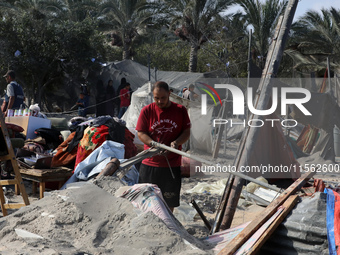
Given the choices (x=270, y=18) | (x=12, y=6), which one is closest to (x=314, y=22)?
(x=270, y=18)

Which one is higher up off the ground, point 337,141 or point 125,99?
point 125,99

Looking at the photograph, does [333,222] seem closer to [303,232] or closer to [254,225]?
[303,232]

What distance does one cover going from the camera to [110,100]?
17.5 m

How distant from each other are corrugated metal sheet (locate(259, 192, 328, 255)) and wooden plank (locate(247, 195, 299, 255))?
4 cm

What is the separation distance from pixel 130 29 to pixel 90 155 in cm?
2305

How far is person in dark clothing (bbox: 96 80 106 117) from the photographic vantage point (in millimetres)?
17930

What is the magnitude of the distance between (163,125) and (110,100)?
1281 centimetres

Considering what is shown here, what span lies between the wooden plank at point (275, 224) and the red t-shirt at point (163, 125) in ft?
5.68

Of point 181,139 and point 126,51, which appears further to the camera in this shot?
point 126,51

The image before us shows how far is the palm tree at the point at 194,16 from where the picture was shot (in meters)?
24.3

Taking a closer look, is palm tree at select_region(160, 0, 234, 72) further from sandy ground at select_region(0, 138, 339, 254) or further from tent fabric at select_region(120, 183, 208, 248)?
sandy ground at select_region(0, 138, 339, 254)

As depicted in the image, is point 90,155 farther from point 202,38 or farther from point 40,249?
point 202,38

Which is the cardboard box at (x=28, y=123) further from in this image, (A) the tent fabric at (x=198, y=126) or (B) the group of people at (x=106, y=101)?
(B) the group of people at (x=106, y=101)

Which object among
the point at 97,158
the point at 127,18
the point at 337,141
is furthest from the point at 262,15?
the point at 97,158
